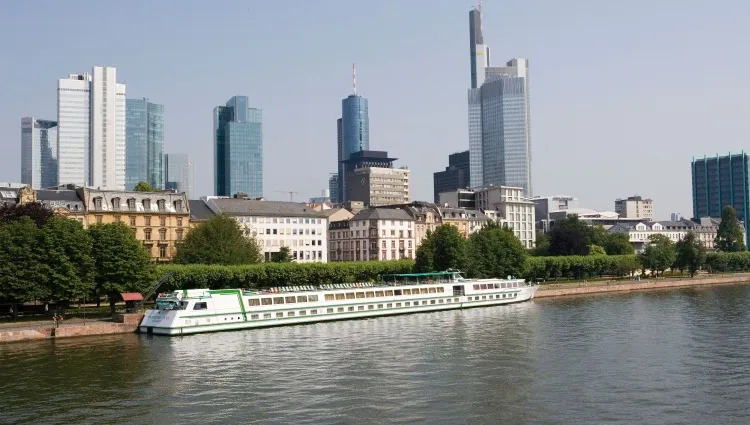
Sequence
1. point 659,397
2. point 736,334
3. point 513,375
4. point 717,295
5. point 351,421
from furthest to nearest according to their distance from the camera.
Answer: point 717,295 → point 736,334 → point 513,375 → point 659,397 → point 351,421

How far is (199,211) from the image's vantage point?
494 feet

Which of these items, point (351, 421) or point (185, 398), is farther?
point (185, 398)

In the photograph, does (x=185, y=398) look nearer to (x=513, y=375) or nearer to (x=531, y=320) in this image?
(x=513, y=375)

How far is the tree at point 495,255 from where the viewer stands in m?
139

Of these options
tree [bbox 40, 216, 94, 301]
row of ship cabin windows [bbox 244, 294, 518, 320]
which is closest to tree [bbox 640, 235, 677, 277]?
row of ship cabin windows [bbox 244, 294, 518, 320]

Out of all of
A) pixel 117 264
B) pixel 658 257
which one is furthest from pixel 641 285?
pixel 117 264

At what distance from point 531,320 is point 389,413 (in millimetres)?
49473

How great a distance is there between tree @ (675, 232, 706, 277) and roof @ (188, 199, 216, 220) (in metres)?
102

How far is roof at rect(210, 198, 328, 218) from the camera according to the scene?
161 meters

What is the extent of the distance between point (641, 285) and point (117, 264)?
98089 mm

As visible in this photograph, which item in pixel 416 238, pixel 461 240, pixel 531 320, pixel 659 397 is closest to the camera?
pixel 659 397

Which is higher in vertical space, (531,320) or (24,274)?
(24,274)

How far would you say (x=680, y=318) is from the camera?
87.0 m

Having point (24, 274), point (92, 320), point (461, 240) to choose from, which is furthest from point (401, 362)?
point (461, 240)
